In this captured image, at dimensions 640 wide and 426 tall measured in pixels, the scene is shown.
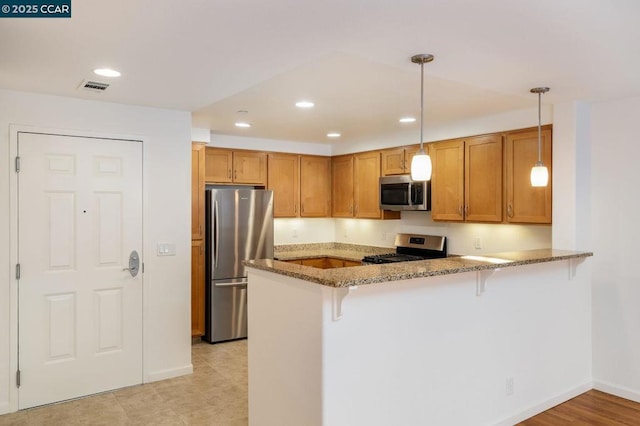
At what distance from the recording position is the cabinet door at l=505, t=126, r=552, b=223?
12.7 ft

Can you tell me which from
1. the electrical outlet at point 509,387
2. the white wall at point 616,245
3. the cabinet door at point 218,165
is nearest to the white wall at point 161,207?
the cabinet door at point 218,165

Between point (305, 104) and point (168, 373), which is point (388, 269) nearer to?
point (305, 104)

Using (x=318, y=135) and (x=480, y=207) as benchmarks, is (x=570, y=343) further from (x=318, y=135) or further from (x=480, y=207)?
(x=318, y=135)

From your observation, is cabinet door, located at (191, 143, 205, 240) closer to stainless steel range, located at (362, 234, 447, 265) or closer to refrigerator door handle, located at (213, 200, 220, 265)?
refrigerator door handle, located at (213, 200, 220, 265)

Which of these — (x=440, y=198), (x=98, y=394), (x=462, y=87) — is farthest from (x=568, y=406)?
(x=98, y=394)

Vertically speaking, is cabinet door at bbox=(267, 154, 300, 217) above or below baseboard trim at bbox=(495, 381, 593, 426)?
above

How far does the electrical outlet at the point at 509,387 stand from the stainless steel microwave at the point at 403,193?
85.5 inches

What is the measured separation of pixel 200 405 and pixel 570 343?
2.89 metres

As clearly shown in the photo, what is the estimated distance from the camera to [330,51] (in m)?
2.41

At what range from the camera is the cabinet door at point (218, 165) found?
5336 millimetres

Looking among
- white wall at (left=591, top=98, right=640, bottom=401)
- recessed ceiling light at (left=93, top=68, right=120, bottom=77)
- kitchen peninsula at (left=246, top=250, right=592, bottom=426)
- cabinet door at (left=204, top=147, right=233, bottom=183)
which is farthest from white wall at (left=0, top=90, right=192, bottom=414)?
white wall at (left=591, top=98, right=640, bottom=401)

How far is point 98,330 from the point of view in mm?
3641

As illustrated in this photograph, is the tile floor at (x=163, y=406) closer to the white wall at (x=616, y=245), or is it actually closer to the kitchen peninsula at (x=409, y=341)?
the kitchen peninsula at (x=409, y=341)

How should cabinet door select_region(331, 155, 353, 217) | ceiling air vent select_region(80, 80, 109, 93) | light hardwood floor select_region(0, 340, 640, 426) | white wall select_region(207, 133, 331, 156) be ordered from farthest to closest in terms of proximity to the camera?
cabinet door select_region(331, 155, 353, 217)
white wall select_region(207, 133, 331, 156)
light hardwood floor select_region(0, 340, 640, 426)
ceiling air vent select_region(80, 80, 109, 93)
